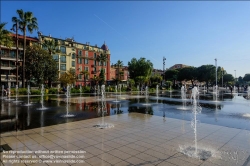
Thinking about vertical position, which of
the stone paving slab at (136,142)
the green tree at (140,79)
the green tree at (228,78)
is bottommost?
the stone paving slab at (136,142)

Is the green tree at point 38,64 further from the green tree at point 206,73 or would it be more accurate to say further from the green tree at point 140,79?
the green tree at point 206,73

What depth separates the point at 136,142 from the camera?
20.3 ft

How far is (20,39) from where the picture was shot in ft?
146

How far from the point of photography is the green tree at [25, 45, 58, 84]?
116 feet

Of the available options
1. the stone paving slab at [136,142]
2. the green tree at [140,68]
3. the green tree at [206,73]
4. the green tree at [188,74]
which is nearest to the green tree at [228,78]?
the green tree at [188,74]

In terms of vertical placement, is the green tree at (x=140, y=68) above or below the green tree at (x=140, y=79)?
above

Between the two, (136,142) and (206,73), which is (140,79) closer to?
(206,73)

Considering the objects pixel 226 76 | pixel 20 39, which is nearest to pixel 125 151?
pixel 20 39

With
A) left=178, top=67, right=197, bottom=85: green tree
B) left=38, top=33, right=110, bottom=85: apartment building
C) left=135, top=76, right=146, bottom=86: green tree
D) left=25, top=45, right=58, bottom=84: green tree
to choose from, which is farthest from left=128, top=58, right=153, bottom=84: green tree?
left=178, top=67, right=197, bottom=85: green tree

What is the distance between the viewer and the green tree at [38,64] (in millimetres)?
35219

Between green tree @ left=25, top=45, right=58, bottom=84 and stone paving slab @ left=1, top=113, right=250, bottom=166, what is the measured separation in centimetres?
3092

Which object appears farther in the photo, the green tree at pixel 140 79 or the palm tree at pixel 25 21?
the green tree at pixel 140 79

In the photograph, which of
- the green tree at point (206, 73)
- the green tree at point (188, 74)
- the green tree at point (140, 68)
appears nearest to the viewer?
the green tree at point (140, 68)

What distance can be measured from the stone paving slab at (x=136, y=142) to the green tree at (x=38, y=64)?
101 feet
